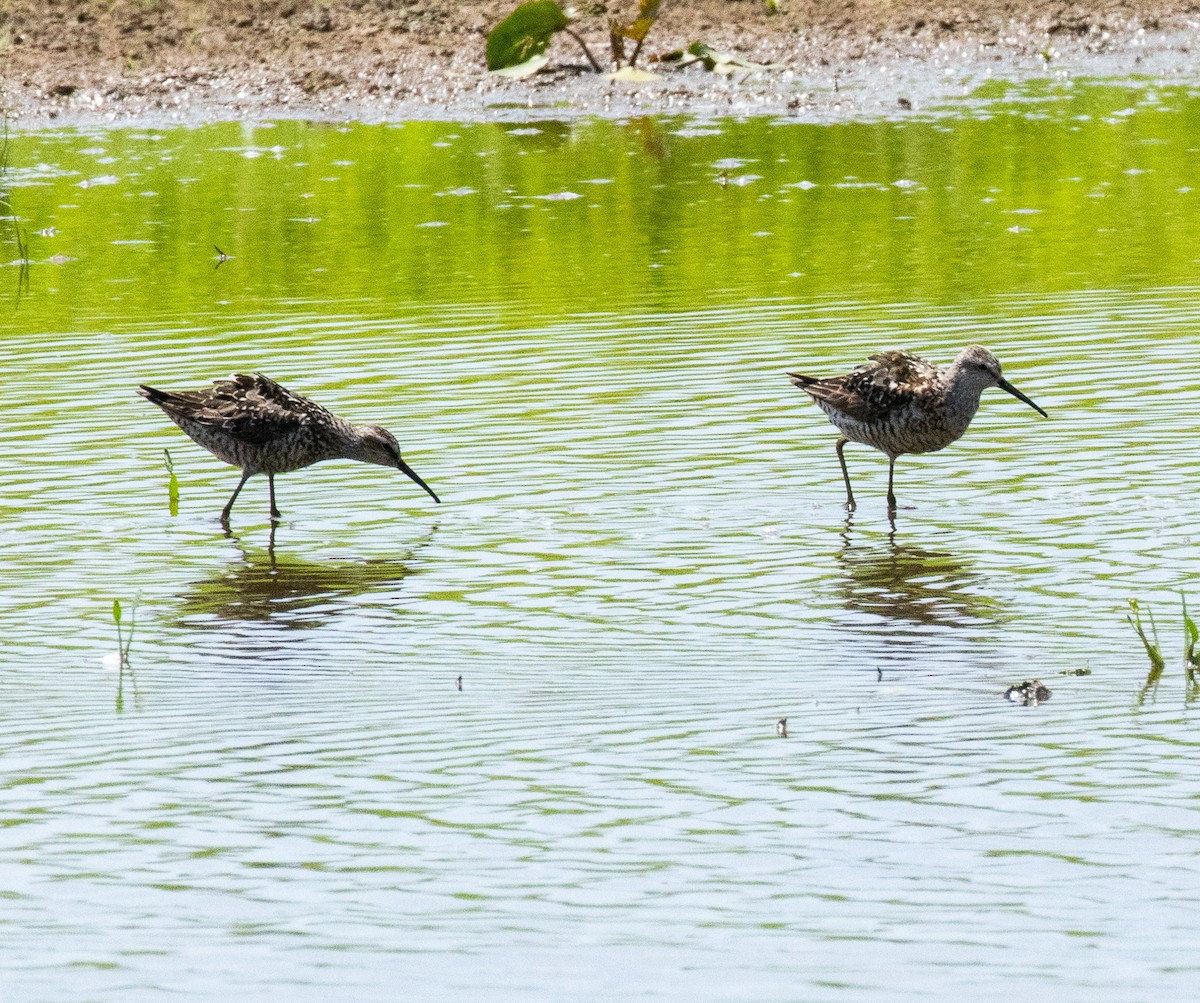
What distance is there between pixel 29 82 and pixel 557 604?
68.5 feet

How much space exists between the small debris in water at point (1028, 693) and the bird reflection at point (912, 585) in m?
1.22

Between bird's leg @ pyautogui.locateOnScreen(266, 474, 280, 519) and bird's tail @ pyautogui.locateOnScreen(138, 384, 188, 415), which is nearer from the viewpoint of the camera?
bird's leg @ pyautogui.locateOnScreen(266, 474, 280, 519)

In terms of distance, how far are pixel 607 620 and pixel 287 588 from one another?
1.73 metres

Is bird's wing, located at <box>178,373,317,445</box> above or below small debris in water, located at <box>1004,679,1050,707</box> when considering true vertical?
above

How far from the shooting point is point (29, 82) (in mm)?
28547

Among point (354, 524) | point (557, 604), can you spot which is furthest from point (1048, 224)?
point (557, 604)

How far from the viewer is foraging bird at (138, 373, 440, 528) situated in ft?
39.2

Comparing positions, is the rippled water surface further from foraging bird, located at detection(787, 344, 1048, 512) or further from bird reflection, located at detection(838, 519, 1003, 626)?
foraging bird, located at detection(787, 344, 1048, 512)

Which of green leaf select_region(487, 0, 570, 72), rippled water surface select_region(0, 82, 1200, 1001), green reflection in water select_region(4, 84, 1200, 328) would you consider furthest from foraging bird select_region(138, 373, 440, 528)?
green leaf select_region(487, 0, 570, 72)

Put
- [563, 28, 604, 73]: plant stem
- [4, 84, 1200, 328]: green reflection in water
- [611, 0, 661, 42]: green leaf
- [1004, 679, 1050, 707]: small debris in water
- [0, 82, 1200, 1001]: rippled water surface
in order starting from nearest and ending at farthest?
1. [0, 82, 1200, 1001]: rippled water surface
2. [1004, 679, 1050, 707]: small debris in water
3. [4, 84, 1200, 328]: green reflection in water
4. [611, 0, 661, 42]: green leaf
5. [563, 28, 604, 73]: plant stem

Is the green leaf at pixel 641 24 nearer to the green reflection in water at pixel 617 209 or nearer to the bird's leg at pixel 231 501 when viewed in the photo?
the green reflection in water at pixel 617 209

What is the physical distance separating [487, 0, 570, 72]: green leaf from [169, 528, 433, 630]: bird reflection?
17.4 m

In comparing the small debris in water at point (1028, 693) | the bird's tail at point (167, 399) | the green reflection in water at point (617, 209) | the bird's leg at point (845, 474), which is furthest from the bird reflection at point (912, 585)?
the green reflection in water at point (617, 209)

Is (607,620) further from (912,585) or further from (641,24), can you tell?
(641,24)
